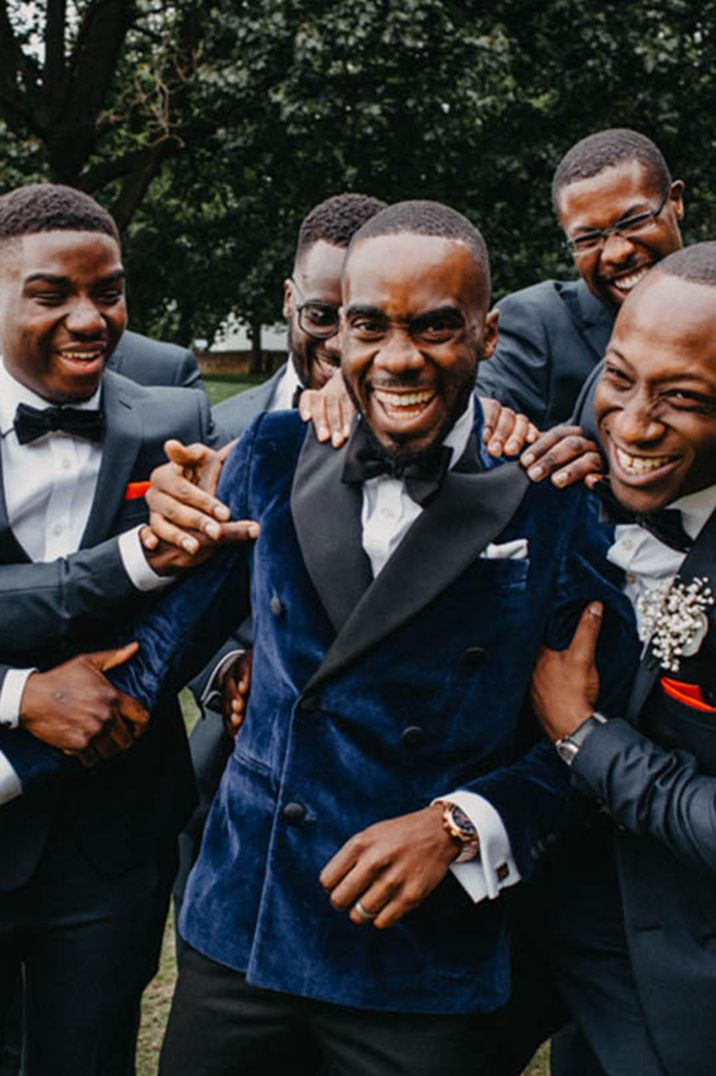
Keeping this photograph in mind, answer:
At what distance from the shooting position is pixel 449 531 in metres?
Answer: 2.51

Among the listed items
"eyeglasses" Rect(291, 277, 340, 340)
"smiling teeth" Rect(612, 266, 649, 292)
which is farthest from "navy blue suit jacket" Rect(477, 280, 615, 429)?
"eyeglasses" Rect(291, 277, 340, 340)

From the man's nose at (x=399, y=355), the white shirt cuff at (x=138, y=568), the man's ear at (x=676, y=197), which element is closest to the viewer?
the man's nose at (x=399, y=355)

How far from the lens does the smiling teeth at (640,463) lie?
254 centimetres

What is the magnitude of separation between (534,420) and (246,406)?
40.3 inches

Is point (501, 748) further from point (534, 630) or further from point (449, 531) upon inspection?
point (449, 531)

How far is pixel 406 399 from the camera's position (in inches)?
98.1

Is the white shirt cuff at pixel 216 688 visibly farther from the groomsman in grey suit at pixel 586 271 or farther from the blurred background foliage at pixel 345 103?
the blurred background foliage at pixel 345 103

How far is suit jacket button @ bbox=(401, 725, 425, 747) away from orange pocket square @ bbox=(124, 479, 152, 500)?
1.03m

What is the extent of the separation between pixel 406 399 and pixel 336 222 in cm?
178

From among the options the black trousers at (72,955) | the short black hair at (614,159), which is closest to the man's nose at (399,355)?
the black trousers at (72,955)

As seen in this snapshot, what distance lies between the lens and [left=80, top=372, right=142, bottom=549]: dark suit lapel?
10.0ft

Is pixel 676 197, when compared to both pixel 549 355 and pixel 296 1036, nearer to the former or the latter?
pixel 549 355

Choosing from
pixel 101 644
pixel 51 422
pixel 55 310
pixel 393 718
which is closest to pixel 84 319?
pixel 55 310

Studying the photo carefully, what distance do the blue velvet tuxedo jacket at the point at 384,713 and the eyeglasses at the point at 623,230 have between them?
1.71 meters
